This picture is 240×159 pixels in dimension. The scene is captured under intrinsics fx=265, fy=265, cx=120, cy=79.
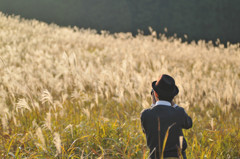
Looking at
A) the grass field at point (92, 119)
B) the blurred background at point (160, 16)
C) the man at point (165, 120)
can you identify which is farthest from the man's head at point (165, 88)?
the blurred background at point (160, 16)

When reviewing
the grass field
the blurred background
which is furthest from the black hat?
the blurred background

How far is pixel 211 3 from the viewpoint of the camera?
58.1ft

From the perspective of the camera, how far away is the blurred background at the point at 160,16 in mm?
17348

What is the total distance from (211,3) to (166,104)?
1758 cm

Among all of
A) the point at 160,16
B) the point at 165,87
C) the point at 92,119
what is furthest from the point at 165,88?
the point at 160,16

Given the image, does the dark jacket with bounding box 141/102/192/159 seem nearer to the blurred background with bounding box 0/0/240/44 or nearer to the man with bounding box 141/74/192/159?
the man with bounding box 141/74/192/159

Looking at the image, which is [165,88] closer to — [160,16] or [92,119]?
[92,119]

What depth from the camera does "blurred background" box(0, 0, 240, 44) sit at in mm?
17348

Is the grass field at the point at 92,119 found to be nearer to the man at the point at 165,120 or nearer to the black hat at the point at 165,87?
the man at the point at 165,120

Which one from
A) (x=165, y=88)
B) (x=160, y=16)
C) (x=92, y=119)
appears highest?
(x=160, y=16)

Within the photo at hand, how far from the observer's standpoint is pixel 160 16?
18125 millimetres

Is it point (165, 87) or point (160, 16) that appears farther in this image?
point (160, 16)

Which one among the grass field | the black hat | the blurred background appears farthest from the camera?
the blurred background

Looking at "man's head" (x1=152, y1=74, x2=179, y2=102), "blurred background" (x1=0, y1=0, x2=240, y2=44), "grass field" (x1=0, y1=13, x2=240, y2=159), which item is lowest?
"grass field" (x1=0, y1=13, x2=240, y2=159)
